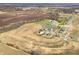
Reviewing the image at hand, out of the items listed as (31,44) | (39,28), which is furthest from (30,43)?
(39,28)

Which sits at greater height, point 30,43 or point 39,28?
point 39,28

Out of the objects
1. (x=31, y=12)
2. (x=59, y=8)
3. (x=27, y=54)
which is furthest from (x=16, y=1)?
(x=27, y=54)

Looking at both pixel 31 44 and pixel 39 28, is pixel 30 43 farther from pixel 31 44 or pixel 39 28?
pixel 39 28

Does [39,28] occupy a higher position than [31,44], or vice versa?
[39,28]
